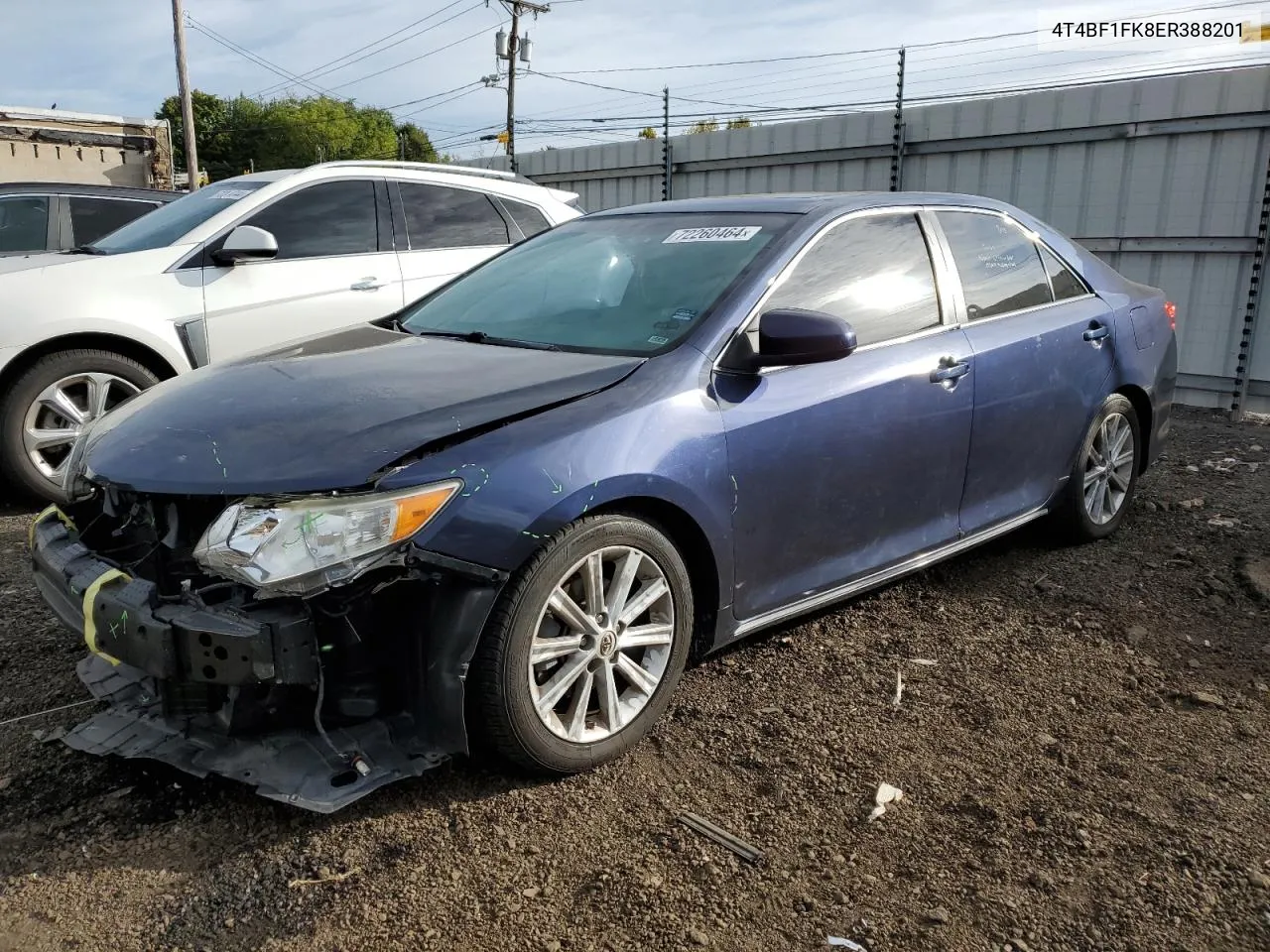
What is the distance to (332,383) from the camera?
116 inches

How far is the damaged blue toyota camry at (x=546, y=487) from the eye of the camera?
2.43 metres

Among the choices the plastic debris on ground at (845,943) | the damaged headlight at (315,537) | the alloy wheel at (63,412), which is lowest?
the plastic debris on ground at (845,943)

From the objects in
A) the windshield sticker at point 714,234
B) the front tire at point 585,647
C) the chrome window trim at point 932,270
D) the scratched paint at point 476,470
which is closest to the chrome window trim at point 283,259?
the windshield sticker at point 714,234

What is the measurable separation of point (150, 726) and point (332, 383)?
3.44 ft

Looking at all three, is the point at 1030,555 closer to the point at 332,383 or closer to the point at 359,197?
the point at 332,383

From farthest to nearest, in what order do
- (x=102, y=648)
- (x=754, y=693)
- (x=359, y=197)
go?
(x=359, y=197), (x=754, y=693), (x=102, y=648)

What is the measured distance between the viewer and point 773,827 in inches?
102

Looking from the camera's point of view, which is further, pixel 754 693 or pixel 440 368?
pixel 754 693

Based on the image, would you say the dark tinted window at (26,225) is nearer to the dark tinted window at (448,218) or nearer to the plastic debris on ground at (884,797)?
the dark tinted window at (448,218)

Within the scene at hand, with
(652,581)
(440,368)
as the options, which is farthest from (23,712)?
(652,581)

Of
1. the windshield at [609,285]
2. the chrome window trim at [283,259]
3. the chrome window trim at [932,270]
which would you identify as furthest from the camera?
the chrome window trim at [283,259]

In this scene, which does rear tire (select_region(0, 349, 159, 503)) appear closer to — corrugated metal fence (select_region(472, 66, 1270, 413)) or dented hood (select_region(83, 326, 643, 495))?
dented hood (select_region(83, 326, 643, 495))

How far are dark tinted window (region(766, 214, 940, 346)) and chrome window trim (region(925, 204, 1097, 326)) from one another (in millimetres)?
130

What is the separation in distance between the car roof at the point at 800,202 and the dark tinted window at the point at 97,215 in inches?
206
